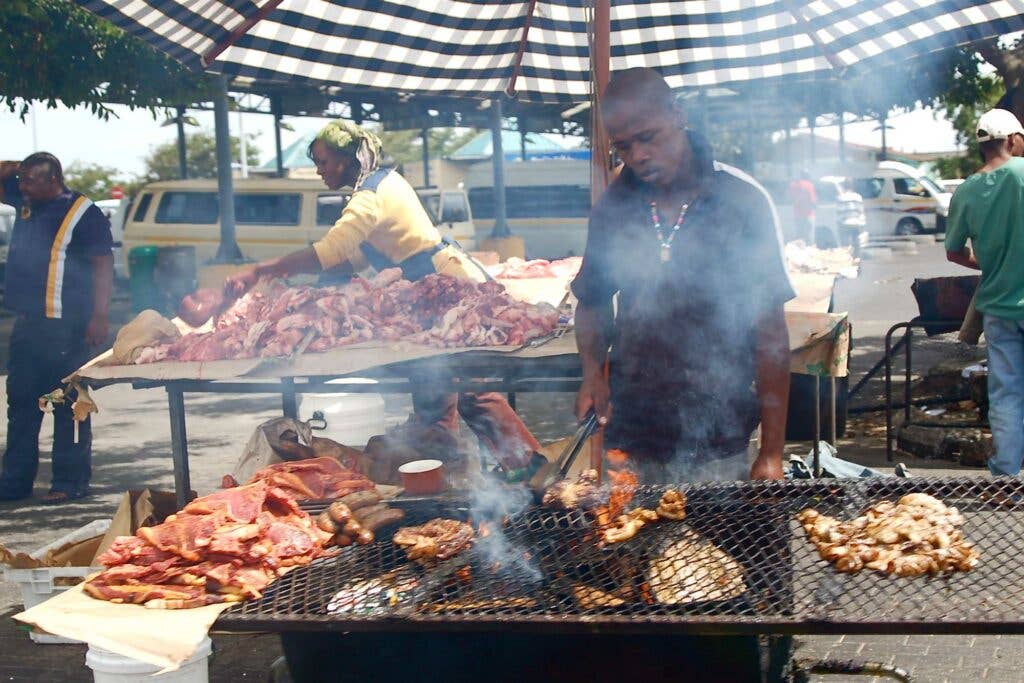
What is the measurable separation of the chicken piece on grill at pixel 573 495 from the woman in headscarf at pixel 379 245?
1.96m

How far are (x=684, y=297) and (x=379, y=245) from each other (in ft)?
7.61

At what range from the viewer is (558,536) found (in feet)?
10.4

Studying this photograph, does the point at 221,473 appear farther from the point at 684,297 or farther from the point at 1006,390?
the point at 1006,390

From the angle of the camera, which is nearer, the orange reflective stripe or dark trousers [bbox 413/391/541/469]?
dark trousers [bbox 413/391/541/469]

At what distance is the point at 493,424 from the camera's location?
5.86 m

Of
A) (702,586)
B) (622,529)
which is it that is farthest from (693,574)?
(622,529)

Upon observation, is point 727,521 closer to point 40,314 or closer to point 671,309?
point 671,309

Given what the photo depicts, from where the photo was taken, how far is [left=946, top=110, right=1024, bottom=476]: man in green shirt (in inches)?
216

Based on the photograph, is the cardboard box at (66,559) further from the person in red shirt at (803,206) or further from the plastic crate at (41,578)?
the person in red shirt at (803,206)

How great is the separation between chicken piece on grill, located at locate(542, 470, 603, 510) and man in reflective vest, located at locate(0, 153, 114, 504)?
433 centimetres

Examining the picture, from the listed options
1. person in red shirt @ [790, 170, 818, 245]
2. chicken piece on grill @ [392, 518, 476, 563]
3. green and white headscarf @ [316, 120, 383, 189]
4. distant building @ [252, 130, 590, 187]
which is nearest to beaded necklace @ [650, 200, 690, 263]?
chicken piece on grill @ [392, 518, 476, 563]

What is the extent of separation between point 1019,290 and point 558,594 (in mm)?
3819

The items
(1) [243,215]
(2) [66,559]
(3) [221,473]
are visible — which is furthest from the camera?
(1) [243,215]

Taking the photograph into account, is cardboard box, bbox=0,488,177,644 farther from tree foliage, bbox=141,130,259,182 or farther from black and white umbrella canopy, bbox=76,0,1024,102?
tree foliage, bbox=141,130,259,182
